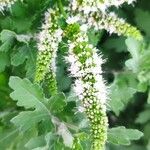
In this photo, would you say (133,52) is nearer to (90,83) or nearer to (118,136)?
(118,136)

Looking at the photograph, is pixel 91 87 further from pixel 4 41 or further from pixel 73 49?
pixel 4 41

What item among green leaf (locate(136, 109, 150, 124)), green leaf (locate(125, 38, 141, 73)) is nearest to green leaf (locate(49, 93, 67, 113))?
green leaf (locate(125, 38, 141, 73))

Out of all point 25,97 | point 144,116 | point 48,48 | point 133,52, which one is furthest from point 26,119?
point 144,116

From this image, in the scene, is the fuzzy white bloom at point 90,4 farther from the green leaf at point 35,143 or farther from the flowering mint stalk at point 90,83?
the green leaf at point 35,143

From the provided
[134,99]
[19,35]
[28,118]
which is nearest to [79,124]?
[28,118]

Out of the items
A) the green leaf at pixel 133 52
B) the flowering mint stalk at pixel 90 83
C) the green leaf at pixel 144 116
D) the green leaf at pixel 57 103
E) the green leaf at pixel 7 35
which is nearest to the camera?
the flowering mint stalk at pixel 90 83

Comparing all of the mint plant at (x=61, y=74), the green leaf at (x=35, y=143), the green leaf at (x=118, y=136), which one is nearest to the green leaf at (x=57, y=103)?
the mint plant at (x=61, y=74)

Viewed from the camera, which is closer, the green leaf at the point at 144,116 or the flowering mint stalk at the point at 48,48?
the flowering mint stalk at the point at 48,48

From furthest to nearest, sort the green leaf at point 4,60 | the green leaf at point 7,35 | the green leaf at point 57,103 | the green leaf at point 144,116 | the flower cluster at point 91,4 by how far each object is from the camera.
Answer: the green leaf at point 144,116 → the green leaf at point 4,60 → the green leaf at point 7,35 → the green leaf at point 57,103 → the flower cluster at point 91,4

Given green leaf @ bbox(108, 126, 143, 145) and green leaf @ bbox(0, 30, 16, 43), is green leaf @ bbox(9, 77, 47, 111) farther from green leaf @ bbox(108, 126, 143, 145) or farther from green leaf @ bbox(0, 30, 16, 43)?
green leaf @ bbox(108, 126, 143, 145)
